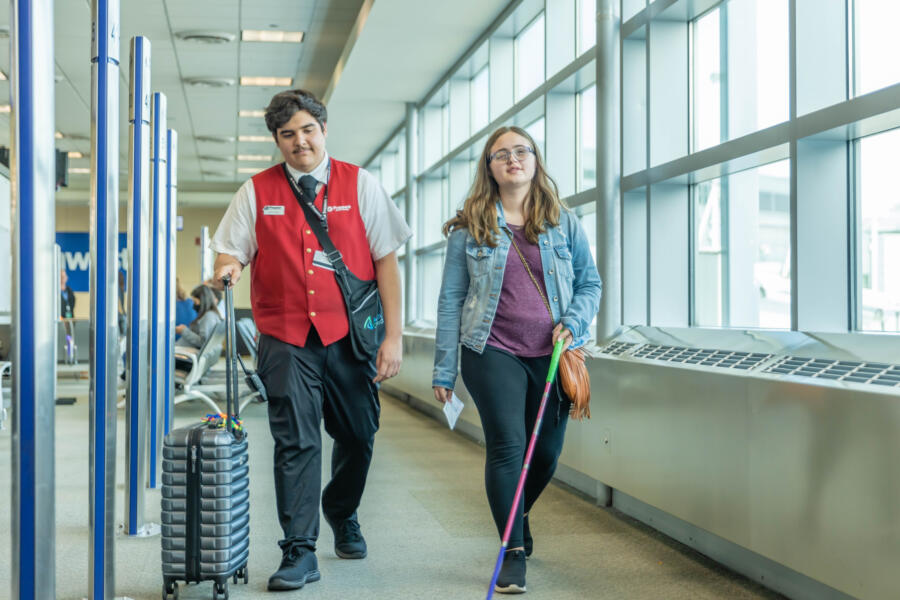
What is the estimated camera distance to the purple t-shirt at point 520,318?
119 inches

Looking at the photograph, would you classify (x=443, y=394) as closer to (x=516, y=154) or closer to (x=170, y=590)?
(x=516, y=154)

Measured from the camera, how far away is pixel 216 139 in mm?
17406

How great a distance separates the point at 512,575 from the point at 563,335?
757 millimetres

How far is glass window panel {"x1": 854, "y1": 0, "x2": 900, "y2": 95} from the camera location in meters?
2.99

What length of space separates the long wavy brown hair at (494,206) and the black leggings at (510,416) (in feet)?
1.28

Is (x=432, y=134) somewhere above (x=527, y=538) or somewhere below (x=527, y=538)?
above

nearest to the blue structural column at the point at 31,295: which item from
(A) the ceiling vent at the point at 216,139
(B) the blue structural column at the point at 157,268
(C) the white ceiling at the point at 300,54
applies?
(B) the blue structural column at the point at 157,268

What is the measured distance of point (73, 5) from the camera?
939 centimetres

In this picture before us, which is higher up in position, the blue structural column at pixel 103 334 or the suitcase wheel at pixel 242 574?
the blue structural column at pixel 103 334

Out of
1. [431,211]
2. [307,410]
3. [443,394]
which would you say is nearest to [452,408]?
[443,394]

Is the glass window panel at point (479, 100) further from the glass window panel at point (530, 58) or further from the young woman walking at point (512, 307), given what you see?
the young woman walking at point (512, 307)

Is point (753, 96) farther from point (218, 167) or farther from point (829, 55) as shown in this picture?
point (218, 167)

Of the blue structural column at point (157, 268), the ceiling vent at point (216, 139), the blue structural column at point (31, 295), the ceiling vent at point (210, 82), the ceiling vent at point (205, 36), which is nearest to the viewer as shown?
the blue structural column at point (31, 295)

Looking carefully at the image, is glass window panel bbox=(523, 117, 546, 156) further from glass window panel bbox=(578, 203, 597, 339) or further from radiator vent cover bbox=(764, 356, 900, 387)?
radiator vent cover bbox=(764, 356, 900, 387)
